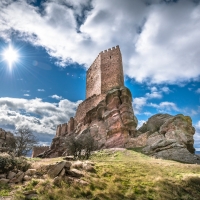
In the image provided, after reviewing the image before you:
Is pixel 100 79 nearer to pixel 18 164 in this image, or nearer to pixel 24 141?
pixel 24 141

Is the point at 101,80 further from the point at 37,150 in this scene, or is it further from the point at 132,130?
the point at 37,150

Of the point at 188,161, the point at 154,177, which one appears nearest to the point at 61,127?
the point at 188,161

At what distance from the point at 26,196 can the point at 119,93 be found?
26.4 meters

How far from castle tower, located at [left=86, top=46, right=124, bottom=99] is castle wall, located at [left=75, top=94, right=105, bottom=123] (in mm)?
1484

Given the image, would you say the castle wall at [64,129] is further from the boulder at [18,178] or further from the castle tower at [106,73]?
the boulder at [18,178]

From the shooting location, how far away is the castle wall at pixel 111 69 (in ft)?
121

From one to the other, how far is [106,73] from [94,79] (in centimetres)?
421

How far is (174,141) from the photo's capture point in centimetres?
2167

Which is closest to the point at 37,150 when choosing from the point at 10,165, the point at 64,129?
the point at 64,129

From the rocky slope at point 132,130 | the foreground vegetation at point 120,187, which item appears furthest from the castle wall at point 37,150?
the foreground vegetation at point 120,187

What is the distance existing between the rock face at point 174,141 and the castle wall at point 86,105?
1268 centimetres

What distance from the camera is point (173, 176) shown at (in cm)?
1166

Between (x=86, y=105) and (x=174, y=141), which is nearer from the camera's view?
(x=174, y=141)

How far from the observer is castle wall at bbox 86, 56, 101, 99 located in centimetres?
3922
